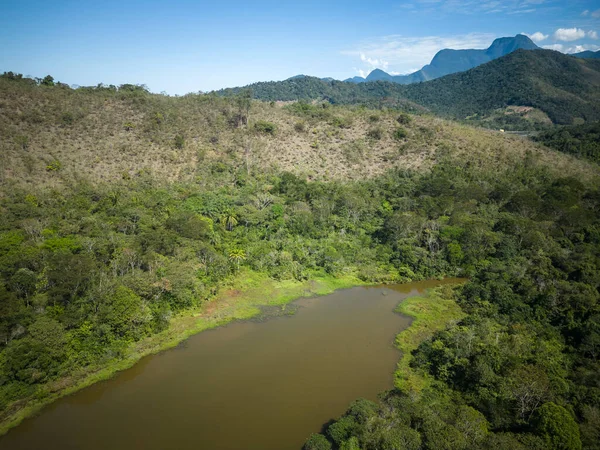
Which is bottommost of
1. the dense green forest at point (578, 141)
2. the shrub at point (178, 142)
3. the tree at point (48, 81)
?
the dense green forest at point (578, 141)

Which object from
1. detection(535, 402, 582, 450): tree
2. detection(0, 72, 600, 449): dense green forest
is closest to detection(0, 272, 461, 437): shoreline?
detection(0, 72, 600, 449): dense green forest

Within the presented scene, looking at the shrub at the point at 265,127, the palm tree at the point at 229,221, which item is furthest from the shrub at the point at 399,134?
the palm tree at the point at 229,221

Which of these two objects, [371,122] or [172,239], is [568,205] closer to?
[371,122]

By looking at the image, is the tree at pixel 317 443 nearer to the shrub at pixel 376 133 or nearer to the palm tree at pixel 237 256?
the palm tree at pixel 237 256

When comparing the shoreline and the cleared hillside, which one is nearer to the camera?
the shoreline

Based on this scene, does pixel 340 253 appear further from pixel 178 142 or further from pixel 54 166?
pixel 54 166

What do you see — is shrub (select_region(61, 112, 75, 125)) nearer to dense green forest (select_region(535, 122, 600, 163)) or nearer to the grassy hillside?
dense green forest (select_region(535, 122, 600, 163))
